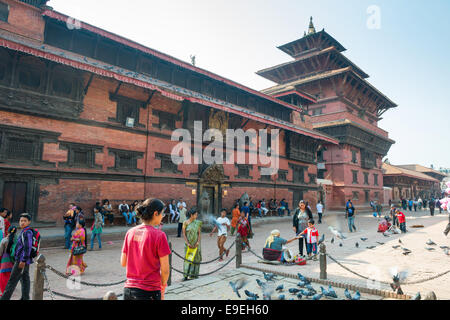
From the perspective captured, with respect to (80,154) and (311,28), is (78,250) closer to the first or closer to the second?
(80,154)

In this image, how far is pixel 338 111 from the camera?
30266 mm

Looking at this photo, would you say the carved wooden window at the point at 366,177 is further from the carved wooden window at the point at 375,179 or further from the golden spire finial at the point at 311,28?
the golden spire finial at the point at 311,28

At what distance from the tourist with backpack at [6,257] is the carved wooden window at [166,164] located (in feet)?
34.1

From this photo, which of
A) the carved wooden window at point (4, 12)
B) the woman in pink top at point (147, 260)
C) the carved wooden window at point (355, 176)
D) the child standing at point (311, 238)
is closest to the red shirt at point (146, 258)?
the woman in pink top at point (147, 260)

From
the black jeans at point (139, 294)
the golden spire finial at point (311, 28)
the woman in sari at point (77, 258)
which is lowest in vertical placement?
the woman in sari at point (77, 258)

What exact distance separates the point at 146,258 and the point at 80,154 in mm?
11642

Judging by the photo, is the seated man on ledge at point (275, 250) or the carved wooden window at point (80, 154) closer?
the seated man on ledge at point (275, 250)

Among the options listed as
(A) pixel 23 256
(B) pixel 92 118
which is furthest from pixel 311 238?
(B) pixel 92 118

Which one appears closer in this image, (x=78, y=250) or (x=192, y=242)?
(x=192, y=242)

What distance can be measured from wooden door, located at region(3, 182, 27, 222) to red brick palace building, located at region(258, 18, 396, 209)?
897 inches

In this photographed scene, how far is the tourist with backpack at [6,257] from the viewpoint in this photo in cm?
473

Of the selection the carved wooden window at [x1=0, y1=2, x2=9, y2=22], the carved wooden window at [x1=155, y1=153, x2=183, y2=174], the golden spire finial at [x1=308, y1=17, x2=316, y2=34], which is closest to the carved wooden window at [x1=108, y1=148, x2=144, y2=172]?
the carved wooden window at [x1=155, y1=153, x2=183, y2=174]

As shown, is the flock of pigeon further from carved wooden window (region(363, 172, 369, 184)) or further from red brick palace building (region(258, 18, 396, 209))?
carved wooden window (region(363, 172, 369, 184))

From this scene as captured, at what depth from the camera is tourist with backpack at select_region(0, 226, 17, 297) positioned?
4.73 m
